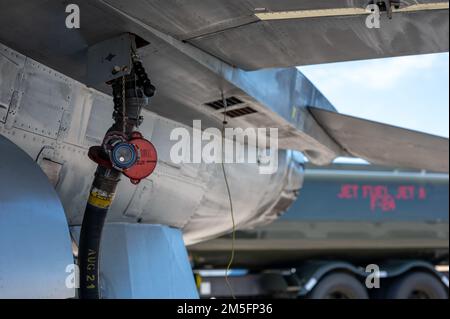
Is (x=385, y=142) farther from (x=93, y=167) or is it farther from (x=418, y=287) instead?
(x=418, y=287)

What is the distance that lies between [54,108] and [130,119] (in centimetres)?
56

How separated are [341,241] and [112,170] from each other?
7.36m

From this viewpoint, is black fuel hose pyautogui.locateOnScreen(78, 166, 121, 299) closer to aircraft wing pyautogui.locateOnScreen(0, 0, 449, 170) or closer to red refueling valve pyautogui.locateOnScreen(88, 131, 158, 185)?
red refueling valve pyautogui.locateOnScreen(88, 131, 158, 185)

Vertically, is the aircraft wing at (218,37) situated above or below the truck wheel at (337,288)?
above

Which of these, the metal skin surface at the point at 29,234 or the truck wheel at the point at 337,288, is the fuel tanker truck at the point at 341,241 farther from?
the metal skin surface at the point at 29,234

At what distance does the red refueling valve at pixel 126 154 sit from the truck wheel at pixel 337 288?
23.6 feet

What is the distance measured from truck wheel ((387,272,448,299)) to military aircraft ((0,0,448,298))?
22.2 feet

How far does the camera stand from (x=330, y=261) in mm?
10055

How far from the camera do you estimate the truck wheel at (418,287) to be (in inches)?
394

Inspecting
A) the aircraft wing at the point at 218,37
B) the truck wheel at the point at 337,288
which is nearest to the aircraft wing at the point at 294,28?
the aircraft wing at the point at 218,37

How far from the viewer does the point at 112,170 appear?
295 cm

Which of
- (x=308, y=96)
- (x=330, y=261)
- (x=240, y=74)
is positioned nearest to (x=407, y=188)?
(x=330, y=261)

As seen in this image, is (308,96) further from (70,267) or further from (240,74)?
(70,267)

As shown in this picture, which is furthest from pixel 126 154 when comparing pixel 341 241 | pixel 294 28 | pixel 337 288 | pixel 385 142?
pixel 337 288
